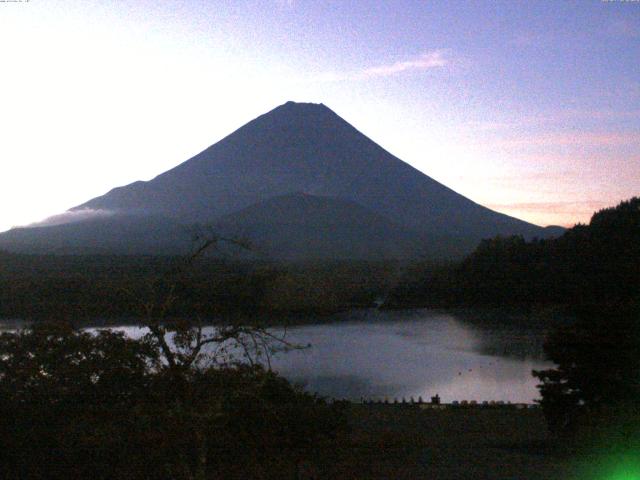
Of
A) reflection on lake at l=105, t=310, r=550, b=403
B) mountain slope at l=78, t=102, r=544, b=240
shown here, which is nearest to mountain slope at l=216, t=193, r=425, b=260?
mountain slope at l=78, t=102, r=544, b=240

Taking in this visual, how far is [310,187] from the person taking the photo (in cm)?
6506

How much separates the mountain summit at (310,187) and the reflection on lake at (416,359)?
25607 mm

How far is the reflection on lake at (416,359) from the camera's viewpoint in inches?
516

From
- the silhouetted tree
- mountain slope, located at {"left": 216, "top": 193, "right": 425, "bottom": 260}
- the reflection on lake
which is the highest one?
mountain slope, located at {"left": 216, "top": 193, "right": 425, "bottom": 260}

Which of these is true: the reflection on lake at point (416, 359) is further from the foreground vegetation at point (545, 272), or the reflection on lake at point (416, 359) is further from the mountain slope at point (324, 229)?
the mountain slope at point (324, 229)

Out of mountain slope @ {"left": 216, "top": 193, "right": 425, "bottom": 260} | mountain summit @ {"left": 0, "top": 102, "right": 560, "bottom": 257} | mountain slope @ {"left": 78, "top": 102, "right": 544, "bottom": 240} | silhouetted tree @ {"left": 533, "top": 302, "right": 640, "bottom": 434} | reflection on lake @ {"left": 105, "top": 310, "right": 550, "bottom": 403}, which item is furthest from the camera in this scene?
mountain slope @ {"left": 78, "top": 102, "right": 544, "bottom": 240}

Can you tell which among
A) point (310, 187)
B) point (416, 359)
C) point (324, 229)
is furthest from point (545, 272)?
point (310, 187)

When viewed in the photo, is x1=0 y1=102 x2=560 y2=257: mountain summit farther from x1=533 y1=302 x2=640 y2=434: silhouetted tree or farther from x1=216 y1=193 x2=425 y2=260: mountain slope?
x1=533 y1=302 x2=640 y2=434: silhouetted tree

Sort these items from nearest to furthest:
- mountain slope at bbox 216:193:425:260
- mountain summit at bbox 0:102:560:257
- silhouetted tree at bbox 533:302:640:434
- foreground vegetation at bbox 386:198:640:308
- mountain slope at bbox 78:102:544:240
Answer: silhouetted tree at bbox 533:302:640:434
foreground vegetation at bbox 386:198:640:308
mountain slope at bbox 216:193:425:260
mountain summit at bbox 0:102:560:257
mountain slope at bbox 78:102:544:240

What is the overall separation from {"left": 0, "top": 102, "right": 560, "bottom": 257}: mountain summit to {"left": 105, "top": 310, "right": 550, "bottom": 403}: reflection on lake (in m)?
25.6

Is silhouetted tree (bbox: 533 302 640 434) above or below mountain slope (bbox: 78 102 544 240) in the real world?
below

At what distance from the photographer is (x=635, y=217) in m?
23.1

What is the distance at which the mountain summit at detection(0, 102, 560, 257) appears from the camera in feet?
176

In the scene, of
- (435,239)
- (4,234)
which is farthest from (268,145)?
(4,234)
